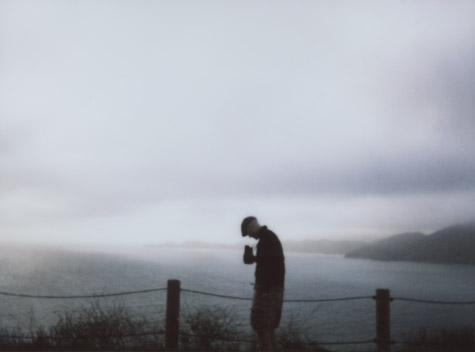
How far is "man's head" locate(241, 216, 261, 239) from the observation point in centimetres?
471

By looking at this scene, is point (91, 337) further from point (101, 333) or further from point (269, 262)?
point (269, 262)

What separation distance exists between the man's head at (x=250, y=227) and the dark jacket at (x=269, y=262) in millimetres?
85

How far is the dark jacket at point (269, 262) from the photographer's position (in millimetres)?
4539

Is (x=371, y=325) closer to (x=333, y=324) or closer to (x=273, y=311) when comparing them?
(x=333, y=324)

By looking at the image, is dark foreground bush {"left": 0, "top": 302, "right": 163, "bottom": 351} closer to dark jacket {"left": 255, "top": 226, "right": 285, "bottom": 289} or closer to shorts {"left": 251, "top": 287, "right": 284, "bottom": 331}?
shorts {"left": 251, "top": 287, "right": 284, "bottom": 331}

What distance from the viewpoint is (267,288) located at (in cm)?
453

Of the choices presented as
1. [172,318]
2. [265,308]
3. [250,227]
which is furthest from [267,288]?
[172,318]

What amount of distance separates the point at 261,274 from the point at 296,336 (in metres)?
4.10

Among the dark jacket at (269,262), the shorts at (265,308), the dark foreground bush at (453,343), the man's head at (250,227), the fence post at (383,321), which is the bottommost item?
the dark foreground bush at (453,343)

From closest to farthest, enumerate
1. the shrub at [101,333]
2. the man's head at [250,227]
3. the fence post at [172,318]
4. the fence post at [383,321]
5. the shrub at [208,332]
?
the man's head at [250,227] → the fence post at [172,318] → the fence post at [383,321] → the shrub at [101,333] → the shrub at [208,332]

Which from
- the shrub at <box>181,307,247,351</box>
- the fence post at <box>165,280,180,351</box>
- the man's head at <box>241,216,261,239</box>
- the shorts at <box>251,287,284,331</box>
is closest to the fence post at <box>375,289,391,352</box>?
the shrub at <box>181,307,247,351</box>

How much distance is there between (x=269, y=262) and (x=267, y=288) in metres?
0.29

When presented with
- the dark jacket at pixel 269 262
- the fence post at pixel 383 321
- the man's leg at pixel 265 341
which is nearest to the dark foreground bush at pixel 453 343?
the fence post at pixel 383 321

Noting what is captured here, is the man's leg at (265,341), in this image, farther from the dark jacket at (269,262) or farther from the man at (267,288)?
the dark jacket at (269,262)
